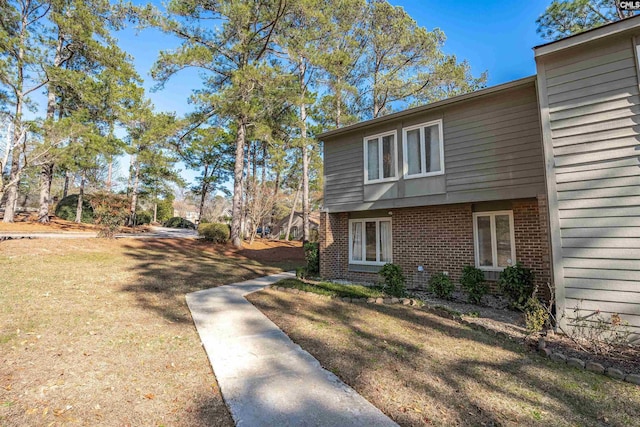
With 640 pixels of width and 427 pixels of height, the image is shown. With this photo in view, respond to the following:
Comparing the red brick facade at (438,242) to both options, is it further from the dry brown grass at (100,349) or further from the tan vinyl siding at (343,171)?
the dry brown grass at (100,349)

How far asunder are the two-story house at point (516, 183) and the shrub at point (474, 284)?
0.73m

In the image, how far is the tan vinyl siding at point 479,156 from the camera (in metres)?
7.02

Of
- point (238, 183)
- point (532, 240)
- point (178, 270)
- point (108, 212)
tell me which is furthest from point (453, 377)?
point (108, 212)

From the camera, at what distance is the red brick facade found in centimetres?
724

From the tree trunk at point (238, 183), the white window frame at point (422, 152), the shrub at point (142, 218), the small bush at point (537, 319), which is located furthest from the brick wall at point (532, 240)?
the shrub at point (142, 218)

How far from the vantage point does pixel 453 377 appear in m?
3.60

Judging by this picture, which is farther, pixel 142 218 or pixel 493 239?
pixel 142 218

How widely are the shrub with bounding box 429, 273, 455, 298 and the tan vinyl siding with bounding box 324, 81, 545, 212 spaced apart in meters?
1.97

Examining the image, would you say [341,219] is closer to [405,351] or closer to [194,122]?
[405,351]

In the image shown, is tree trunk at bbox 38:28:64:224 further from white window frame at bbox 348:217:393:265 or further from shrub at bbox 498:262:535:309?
shrub at bbox 498:262:535:309

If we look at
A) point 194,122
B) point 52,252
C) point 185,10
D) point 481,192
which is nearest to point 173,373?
point 481,192

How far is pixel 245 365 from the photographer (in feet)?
12.3

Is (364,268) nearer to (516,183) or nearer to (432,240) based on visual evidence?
(432,240)

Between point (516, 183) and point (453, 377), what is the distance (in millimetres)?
5249
